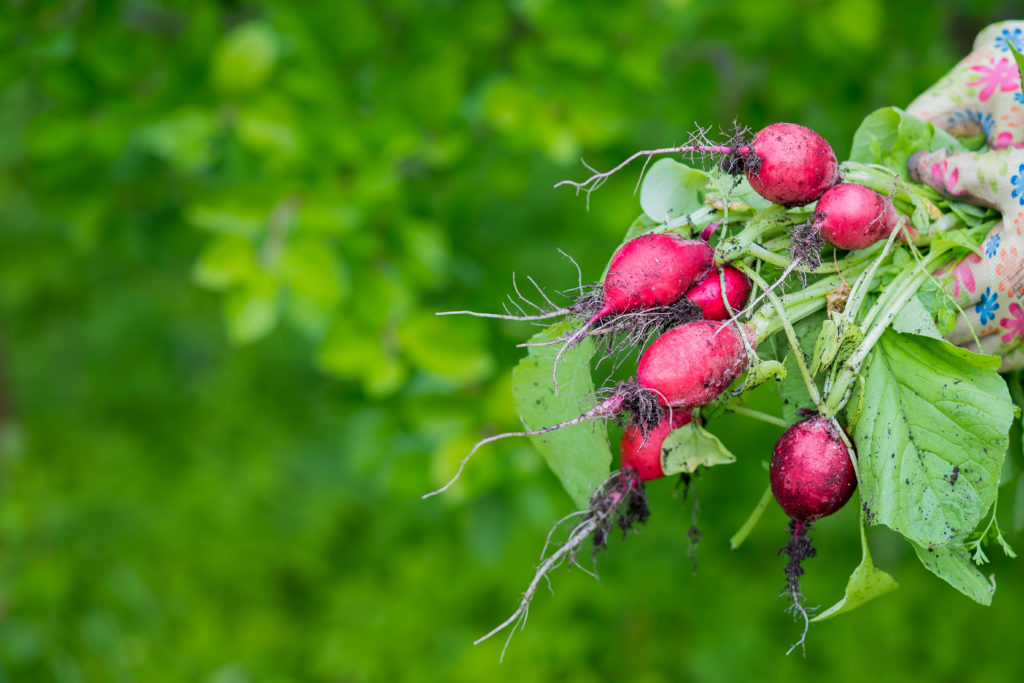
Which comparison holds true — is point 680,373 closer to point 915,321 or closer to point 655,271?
point 655,271

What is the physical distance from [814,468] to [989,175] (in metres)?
0.44

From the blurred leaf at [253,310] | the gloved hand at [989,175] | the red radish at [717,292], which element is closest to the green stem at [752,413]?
the red radish at [717,292]

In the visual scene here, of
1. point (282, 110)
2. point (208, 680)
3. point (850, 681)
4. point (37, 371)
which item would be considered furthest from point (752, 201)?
point (37, 371)

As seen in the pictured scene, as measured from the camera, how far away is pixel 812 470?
0.93m

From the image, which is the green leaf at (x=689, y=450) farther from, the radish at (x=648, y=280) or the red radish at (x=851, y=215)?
the red radish at (x=851, y=215)

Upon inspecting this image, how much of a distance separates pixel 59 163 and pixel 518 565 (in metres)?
2.31

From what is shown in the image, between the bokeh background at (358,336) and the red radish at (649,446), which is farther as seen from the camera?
the bokeh background at (358,336)

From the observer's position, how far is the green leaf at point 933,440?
35.4 inches

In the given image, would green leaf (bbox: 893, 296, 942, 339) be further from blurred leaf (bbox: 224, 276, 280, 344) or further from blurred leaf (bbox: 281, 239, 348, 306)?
blurred leaf (bbox: 224, 276, 280, 344)

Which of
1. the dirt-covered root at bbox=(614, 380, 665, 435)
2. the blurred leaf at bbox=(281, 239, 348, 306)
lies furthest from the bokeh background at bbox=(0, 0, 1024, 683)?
the dirt-covered root at bbox=(614, 380, 665, 435)

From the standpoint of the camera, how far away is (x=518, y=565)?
3447 millimetres

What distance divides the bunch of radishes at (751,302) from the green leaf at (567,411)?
14 millimetres

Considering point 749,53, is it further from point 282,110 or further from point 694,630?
point 694,630

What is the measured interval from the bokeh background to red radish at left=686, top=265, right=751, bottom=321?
0.23 meters
